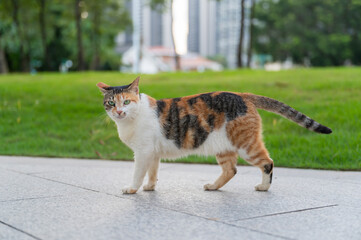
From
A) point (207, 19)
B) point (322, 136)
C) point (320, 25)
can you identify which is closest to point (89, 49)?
point (320, 25)

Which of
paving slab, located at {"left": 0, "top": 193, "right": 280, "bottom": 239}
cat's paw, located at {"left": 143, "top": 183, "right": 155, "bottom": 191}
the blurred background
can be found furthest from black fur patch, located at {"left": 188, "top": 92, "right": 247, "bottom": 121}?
the blurred background

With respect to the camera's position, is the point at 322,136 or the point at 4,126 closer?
the point at 322,136

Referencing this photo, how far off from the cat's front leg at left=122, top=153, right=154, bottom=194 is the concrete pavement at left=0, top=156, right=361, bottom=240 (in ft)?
0.34

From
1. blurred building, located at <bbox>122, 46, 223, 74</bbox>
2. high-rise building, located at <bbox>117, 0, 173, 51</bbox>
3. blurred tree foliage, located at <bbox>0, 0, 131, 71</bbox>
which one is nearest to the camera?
blurred tree foliage, located at <bbox>0, 0, 131, 71</bbox>

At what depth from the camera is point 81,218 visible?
3785 millimetres

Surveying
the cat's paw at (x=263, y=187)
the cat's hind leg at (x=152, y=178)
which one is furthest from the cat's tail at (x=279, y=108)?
Answer: the cat's hind leg at (x=152, y=178)

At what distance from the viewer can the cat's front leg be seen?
4840 mm

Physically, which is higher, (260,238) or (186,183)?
(260,238)

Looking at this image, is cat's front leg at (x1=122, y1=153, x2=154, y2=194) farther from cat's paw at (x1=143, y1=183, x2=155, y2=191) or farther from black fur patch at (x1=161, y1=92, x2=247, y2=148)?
black fur patch at (x1=161, y1=92, x2=247, y2=148)

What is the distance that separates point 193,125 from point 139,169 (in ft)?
2.40

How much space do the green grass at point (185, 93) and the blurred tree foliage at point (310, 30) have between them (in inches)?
1091

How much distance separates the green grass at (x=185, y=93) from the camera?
7.72m

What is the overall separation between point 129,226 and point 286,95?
8.58 m

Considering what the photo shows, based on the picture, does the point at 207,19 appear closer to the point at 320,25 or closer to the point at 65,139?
the point at 320,25
